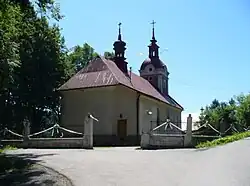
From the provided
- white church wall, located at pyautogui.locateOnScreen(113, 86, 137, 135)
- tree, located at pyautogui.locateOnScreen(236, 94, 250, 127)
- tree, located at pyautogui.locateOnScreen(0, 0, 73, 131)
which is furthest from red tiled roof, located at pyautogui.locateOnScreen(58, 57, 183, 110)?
tree, located at pyautogui.locateOnScreen(236, 94, 250, 127)

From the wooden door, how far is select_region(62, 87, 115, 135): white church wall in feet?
3.57

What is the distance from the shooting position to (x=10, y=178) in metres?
10.9

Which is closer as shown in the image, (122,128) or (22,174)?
(22,174)

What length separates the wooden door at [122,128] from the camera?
3297 cm

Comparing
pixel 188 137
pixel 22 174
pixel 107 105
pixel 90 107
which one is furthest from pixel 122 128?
pixel 22 174

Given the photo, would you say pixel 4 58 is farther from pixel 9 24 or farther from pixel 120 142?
pixel 120 142

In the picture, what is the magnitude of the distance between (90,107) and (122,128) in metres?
3.40

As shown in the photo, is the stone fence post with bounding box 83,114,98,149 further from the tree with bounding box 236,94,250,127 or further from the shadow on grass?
the tree with bounding box 236,94,250,127

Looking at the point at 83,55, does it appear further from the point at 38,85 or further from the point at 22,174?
the point at 22,174

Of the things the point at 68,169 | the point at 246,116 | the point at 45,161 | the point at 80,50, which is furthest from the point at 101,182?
the point at 246,116

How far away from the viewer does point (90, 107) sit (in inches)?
1325

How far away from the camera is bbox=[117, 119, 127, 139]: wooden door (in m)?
33.0

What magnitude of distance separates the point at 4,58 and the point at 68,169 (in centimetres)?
699

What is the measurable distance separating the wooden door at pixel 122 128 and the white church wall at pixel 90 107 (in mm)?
1088
